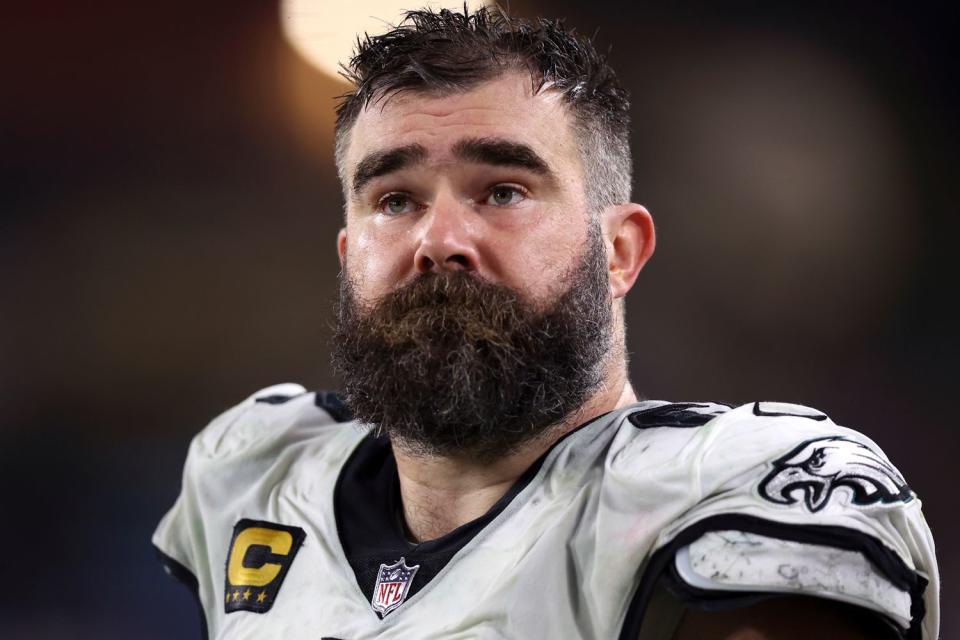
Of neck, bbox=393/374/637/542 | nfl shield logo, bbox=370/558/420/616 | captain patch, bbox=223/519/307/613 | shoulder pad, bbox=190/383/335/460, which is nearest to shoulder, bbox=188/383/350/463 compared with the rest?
shoulder pad, bbox=190/383/335/460

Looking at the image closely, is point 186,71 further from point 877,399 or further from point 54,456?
point 877,399

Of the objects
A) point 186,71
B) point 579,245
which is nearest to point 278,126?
point 186,71

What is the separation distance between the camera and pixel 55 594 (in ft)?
8.41

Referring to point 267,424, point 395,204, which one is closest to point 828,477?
point 395,204

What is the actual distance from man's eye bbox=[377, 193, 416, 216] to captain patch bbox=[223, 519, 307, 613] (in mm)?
422

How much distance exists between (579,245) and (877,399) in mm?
1775

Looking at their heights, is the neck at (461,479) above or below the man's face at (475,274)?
below

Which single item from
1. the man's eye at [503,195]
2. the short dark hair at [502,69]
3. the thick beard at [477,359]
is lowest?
the thick beard at [477,359]

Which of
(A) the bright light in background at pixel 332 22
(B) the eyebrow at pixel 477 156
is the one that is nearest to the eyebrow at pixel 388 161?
(B) the eyebrow at pixel 477 156

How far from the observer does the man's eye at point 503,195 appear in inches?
43.1

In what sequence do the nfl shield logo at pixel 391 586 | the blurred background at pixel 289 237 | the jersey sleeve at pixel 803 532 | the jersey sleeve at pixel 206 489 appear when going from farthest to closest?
the blurred background at pixel 289 237 < the jersey sleeve at pixel 206 489 < the nfl shield logo at pixel 391 586 < the jersey sleeve at pixel 803 532

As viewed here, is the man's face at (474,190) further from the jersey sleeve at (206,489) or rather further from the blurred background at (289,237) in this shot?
the blurred background at (289,237)

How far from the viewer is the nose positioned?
1044mm

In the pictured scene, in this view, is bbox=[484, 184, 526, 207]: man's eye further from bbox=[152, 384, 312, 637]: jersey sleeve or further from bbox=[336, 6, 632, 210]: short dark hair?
bbox=[152, 384, 312, 637]: jersey sleeve
